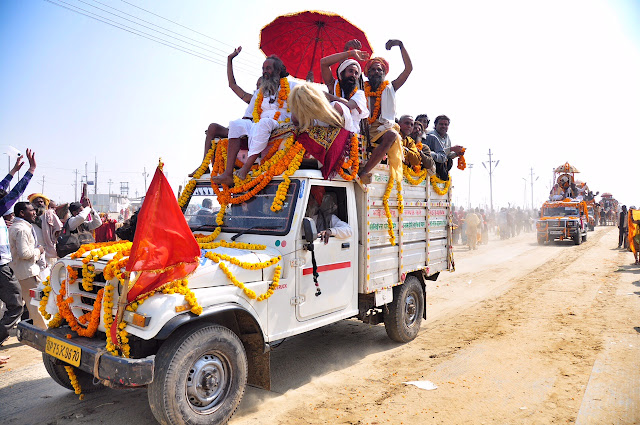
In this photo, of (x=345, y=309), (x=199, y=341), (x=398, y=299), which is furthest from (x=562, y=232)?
(x=199, y=341)

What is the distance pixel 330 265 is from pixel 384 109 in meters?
2.59

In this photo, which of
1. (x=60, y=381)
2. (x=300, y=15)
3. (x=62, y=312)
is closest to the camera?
(x=62, y=312)

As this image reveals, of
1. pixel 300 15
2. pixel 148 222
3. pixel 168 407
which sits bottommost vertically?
pixel 168 407

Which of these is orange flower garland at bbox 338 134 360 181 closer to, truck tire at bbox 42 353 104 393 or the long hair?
the long hair

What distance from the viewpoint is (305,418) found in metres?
3.87

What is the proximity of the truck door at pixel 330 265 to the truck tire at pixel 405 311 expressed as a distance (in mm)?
1059

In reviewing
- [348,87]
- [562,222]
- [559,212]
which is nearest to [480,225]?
[562,222]

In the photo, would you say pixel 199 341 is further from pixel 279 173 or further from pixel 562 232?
pixel 562 232

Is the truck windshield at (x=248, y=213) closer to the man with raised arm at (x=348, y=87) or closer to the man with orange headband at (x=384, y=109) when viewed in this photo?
the man with raised arm at (x=348, y=87)

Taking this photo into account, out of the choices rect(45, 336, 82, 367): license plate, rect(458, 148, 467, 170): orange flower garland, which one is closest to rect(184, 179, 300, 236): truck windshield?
rect(45, 336, 82, 367): license plate

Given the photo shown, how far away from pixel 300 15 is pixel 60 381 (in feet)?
18.4

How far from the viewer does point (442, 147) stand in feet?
24.2

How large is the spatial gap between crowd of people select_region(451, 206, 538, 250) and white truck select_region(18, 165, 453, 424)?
38.3ft

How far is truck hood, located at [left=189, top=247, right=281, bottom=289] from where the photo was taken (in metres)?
3.52
